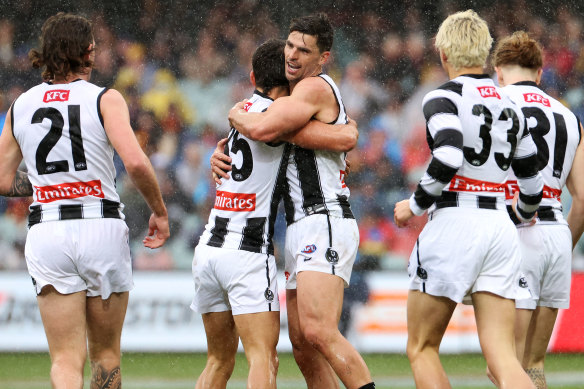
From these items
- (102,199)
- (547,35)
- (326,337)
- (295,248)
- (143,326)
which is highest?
(547,35)

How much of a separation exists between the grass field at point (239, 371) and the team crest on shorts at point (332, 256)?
127 inches

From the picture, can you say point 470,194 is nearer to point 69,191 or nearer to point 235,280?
point 235,280

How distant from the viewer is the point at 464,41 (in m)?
4.90

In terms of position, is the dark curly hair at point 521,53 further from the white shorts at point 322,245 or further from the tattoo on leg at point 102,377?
the tattoo on leg at point 102,377

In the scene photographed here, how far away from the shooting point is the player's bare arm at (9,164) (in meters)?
4.98

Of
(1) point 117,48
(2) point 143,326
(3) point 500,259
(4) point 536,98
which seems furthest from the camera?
(1) point 117,48

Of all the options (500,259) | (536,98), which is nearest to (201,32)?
(536,98)

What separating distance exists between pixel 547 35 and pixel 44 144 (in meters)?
9.38

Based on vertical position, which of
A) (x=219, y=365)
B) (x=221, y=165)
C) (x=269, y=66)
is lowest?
(x=219, y=365)

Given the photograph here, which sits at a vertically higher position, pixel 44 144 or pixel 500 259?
pixel 44 144

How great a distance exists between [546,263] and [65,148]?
3058 mm

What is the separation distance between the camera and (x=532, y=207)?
529cm

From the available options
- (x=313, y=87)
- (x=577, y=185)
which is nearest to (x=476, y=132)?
(x=313, y=87)

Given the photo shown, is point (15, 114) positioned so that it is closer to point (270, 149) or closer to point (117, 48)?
point (270, 149)
